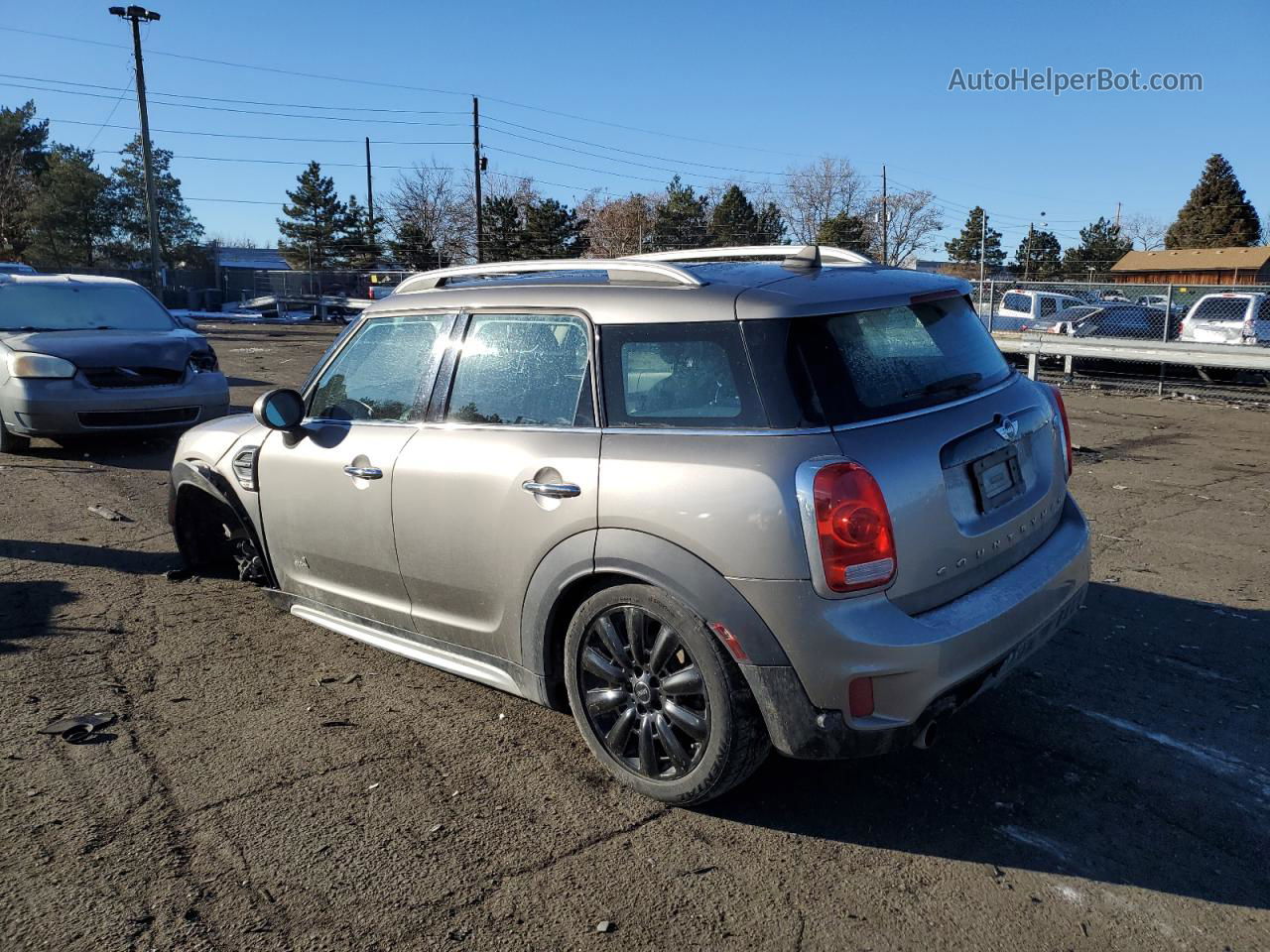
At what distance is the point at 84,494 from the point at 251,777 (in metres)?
5.51

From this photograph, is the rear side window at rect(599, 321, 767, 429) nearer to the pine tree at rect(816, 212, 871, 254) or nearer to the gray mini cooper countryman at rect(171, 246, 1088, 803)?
the gray mini cooper countryman at rect(171, 246, 1088, 803)

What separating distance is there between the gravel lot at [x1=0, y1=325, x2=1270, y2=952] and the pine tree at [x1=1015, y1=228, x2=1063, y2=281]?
71.8m

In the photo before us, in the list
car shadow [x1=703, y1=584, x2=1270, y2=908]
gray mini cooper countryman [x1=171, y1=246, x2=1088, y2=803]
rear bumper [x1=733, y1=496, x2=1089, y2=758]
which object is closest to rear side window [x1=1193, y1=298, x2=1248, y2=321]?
car shadow [x1=703, y1=584, x2=1270, y2=908]

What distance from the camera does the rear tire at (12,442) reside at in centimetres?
959

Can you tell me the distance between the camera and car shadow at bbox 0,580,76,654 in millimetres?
4879

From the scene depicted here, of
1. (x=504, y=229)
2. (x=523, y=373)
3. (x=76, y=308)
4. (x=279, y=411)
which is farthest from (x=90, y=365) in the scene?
(x=504, y=229)

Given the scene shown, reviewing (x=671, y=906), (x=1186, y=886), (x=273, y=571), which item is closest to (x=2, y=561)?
(x=273, y=571)

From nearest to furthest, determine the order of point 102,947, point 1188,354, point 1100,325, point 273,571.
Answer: point 102,947, point 273,571, point 1188,354, point 1100,325

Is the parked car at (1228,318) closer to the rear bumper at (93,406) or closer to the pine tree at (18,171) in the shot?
the rear bumper at (93,406)

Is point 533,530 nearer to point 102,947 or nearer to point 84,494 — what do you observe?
point 102,947

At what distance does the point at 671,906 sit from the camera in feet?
9.24

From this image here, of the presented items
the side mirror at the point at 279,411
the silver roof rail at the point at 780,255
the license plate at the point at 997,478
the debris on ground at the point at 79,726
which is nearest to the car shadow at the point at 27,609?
the debris on ground at the point at 79,726

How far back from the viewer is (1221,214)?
227 ft

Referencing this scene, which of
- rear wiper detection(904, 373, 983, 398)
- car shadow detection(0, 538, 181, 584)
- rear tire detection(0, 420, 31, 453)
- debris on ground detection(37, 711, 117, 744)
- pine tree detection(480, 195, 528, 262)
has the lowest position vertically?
debris on ground detection(37, 711, 117, 744)
